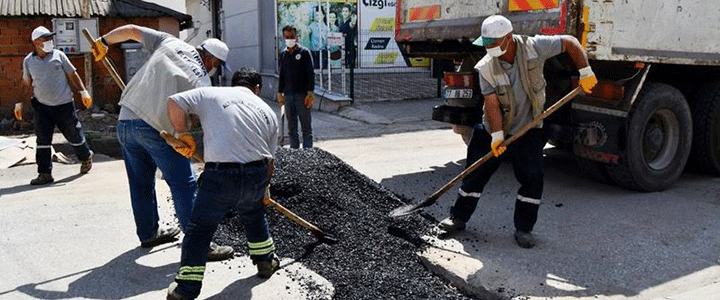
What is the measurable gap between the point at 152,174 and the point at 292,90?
3.61 m

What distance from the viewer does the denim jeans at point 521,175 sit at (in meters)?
4.86

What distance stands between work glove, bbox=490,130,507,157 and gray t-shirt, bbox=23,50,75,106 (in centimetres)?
482

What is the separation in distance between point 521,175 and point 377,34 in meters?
12.2

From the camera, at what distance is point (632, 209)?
19.5 ft

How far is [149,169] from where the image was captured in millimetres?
4641

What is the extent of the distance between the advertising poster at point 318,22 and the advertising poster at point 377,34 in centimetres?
39

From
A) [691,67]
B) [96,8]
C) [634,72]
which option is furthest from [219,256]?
[96,8]

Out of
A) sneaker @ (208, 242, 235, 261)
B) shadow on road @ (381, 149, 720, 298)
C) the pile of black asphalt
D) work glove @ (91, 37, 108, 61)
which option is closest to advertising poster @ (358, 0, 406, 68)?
shadow on road @ (381, 149, 720, 298)

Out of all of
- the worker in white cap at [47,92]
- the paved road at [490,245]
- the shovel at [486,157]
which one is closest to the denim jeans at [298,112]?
the paved road at [490,245]

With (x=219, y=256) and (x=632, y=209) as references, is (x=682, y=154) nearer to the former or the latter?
(x=632, y=209)

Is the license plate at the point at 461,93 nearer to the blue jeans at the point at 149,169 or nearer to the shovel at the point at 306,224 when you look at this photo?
the shovel at the point at 306,224

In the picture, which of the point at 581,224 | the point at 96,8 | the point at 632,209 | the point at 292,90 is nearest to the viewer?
the point at 581,224

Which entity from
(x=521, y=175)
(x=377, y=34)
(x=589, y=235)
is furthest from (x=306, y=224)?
(x=377, y=34)

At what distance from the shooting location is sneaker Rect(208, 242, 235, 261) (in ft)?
14.7
